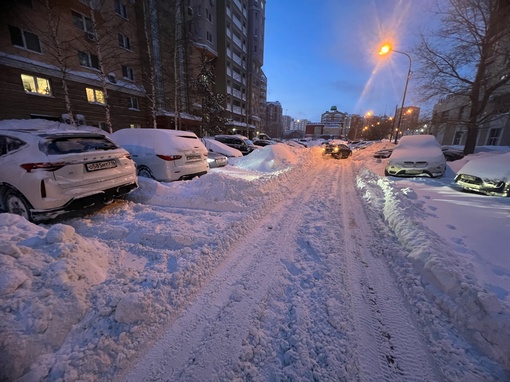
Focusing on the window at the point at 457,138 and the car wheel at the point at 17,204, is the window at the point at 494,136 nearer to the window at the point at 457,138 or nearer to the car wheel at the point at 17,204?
the window at the point at 457,138

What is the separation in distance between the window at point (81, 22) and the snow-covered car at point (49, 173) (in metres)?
19.3

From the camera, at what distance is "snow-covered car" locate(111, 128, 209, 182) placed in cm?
618

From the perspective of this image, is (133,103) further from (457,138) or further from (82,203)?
(457,138)

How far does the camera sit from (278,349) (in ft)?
6.15

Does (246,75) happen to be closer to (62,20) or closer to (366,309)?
(62,20)

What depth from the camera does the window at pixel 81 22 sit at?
52.7ft

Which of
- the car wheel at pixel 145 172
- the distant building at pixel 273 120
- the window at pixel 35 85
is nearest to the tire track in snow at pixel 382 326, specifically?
the car wheel at pixel 145 172

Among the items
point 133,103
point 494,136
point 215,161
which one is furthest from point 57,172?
point 494,136

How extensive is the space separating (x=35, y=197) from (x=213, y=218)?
9.60 feet

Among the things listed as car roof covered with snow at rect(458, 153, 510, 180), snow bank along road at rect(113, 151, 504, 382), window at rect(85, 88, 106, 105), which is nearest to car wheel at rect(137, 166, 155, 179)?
snow bank along road at rect(113, 151, 504, 382)

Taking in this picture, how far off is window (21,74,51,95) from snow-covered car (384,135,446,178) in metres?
22.2

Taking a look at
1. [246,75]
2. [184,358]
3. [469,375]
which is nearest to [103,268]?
[184,358]

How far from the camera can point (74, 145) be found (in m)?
3.94

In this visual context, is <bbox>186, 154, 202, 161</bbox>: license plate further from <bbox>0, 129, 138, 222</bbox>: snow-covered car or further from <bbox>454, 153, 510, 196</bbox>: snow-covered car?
<bbox>454, 153, 510, 196</bbox>: snow-covered car
